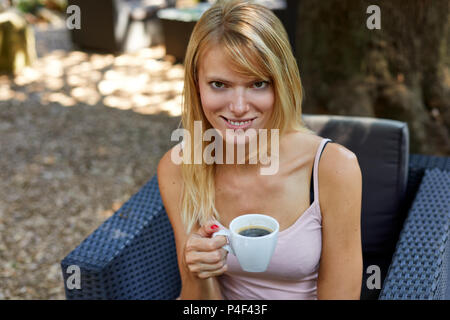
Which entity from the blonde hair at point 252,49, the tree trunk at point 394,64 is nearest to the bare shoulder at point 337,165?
the blonde hair at point 252,49

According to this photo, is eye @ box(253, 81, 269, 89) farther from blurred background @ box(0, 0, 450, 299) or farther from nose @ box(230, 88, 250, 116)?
blurred background @ box(0, 0, 450, 299)

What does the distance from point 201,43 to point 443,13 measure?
2332 millimetres

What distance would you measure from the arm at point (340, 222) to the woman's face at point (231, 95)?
0.96 feet

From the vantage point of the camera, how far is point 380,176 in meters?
2.11

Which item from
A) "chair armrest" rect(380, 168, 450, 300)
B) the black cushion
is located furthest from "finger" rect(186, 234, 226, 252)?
the black cushion

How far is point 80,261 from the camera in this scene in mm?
1808

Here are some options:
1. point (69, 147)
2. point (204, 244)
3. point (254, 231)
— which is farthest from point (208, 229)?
point (69, 147)

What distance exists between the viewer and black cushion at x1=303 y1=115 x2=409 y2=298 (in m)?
2.10

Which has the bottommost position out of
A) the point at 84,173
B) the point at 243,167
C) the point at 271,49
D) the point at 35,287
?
the point at 35,287

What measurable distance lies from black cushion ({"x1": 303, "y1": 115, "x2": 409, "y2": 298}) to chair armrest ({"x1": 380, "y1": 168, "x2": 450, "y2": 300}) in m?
0.13

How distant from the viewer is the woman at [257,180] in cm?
148

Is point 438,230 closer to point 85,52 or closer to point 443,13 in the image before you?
point 443,13

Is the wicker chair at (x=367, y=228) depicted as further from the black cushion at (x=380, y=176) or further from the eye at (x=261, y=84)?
the eye at (x=261, y=84)
